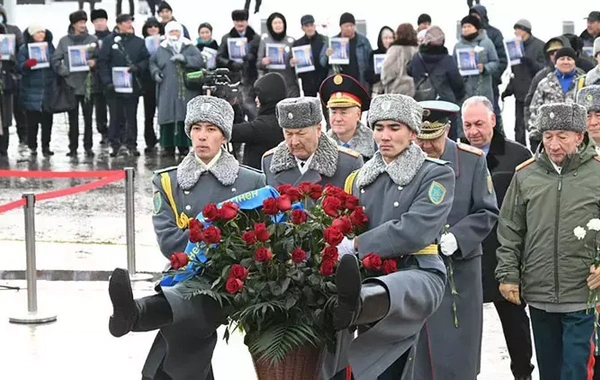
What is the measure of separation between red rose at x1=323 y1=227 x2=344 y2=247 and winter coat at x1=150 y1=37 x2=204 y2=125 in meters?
13.3

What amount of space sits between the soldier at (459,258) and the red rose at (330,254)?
1.86 meters

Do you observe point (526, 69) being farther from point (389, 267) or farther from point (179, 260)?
point (179, 260)

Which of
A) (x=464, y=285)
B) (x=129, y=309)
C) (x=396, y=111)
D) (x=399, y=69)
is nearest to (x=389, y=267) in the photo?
(x=396, y=111)

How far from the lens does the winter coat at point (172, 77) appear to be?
19.0 meters

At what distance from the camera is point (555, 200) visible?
7.59 metres

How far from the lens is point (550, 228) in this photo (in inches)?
299

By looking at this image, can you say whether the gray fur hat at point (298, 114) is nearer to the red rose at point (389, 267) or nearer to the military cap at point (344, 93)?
the military cap at point (344, 93)

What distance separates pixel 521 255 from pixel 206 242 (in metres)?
2.41

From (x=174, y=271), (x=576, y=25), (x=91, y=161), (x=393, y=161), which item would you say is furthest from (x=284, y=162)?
(x=576, y=25)

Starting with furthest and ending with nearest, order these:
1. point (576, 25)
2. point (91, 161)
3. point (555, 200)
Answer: point (576, 25)
point (91, 161)
point (555, 200)

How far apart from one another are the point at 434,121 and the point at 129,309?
281cm

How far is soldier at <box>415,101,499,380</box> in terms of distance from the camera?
7648 millimetres

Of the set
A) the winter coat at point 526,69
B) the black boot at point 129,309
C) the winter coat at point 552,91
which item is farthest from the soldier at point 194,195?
the winter coat at point 526,69

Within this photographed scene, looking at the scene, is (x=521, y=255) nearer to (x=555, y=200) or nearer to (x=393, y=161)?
(x=555, y=200)
